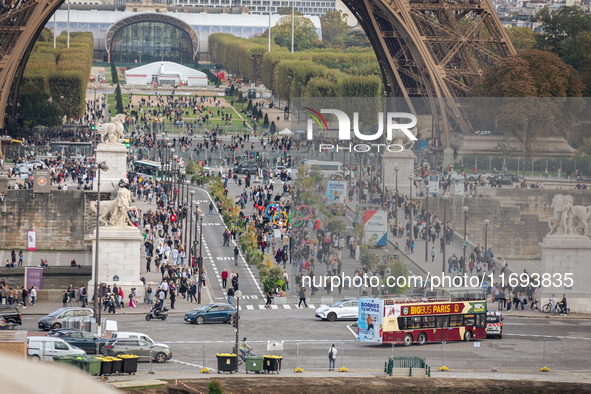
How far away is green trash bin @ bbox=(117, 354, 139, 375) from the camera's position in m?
26.4

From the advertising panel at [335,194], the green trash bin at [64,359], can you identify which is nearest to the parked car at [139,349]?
the green trash bin at [64,359]

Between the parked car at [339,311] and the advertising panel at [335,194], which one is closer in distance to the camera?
the parked car at [339,311]

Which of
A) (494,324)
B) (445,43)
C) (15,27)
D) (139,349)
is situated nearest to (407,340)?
(494,324)

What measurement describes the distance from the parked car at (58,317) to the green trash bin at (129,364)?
7.82m

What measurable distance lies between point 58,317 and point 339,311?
36.8 feet

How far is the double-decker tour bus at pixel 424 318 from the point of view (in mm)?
32278

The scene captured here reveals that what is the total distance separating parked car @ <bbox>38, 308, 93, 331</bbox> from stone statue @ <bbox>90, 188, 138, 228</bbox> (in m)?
6.60

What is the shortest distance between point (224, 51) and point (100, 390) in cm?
17390

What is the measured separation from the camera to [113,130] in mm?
59281

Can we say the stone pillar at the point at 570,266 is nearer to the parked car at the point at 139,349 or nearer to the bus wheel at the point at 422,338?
the bus wheel at the point at 422,338

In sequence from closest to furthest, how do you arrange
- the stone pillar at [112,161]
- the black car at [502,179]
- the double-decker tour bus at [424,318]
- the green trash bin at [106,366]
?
the green trash bin at [106,366] → the double-decker tour bus at [424,318] → the black car at [502,179] → the stone pillar at [112,161]

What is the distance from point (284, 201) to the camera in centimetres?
6350

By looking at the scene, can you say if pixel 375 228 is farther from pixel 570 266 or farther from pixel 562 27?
pixel 562 27

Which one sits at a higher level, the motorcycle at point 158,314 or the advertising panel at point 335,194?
the advertising panel at point 335,194
